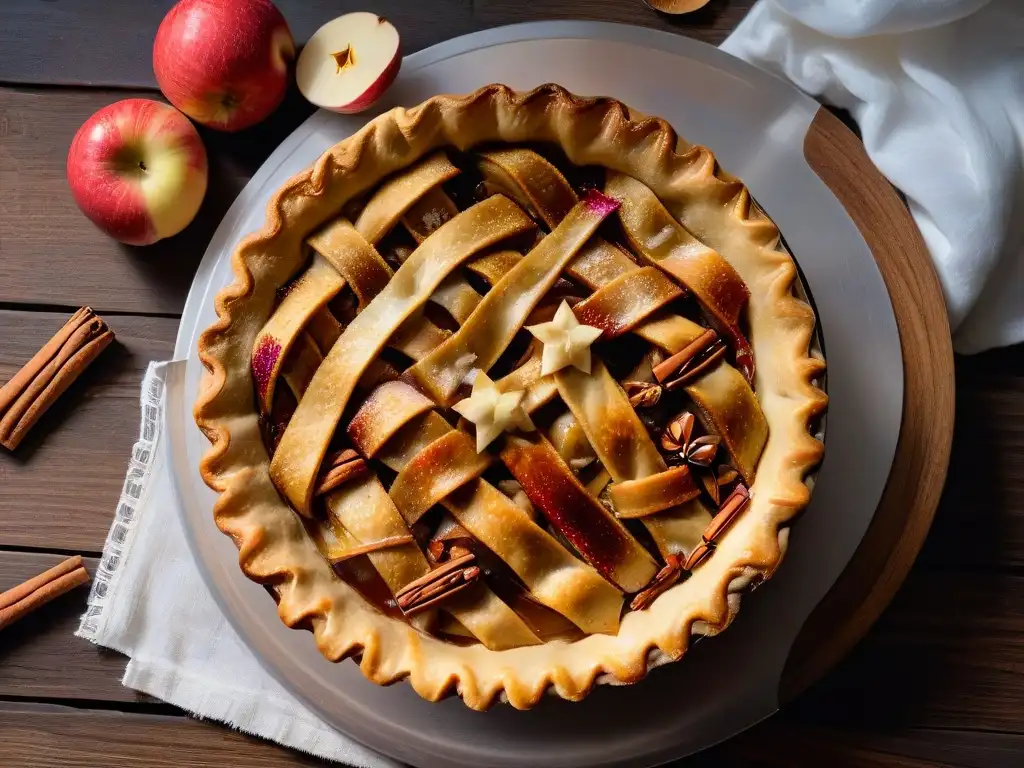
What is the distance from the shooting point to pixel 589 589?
1161 mm

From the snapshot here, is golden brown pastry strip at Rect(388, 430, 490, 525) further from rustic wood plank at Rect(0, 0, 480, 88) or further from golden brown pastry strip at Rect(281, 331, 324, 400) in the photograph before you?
rustic wood plank at Rect(0, 0, 480, 88)

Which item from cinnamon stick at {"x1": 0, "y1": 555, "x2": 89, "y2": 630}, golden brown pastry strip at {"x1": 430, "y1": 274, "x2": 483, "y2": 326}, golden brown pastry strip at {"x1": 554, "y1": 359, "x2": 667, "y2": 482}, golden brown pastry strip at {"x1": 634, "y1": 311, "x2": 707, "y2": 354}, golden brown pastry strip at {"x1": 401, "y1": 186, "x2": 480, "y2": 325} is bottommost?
cinnamon stick at {"x1": 0, "y1": 555, "x2": 89, "y2": 630}

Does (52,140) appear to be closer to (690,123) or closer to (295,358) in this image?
(295,358)

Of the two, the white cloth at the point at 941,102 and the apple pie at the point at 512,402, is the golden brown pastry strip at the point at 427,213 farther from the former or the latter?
the white cloth at the point at 941,102

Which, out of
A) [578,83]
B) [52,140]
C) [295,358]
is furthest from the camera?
[52,140]

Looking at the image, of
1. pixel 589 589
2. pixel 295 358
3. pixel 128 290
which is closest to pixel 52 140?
pixel 128 290

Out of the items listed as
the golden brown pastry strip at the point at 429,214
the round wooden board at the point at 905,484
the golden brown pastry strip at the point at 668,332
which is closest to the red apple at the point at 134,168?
the golden brown pastry strip at the point at 429,214

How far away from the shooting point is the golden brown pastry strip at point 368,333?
1180 mm

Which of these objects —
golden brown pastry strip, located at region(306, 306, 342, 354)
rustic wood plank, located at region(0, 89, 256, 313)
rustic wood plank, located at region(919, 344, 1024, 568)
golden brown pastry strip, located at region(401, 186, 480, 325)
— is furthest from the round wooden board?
rustic wood plank, located at region(0, 89, 256, 313)

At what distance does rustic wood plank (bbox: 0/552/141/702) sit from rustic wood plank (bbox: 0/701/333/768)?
0.10 ft

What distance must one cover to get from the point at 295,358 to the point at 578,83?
0.61 metres

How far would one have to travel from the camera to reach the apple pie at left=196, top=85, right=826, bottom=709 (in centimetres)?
116

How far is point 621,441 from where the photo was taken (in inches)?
46.3

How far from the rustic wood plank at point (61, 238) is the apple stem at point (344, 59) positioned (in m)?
0.18
